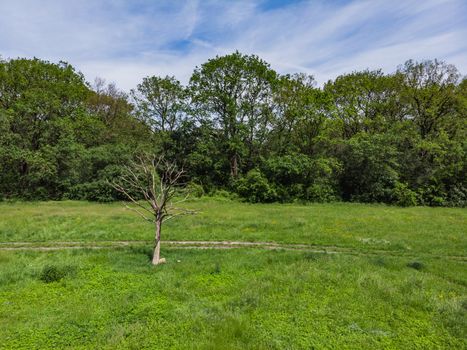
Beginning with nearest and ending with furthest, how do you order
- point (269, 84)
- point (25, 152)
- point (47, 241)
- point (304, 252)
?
point (304, 252), point (47, 241), point (25, 152), point (269, 84)

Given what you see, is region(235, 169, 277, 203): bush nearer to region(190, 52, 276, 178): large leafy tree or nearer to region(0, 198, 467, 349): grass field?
region(190, 52, 276, 178): large leafy tree

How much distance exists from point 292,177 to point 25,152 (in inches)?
1216

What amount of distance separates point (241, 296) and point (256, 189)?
79.3 ft

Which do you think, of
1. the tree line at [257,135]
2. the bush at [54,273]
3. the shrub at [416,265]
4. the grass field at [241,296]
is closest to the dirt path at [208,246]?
the grass field at [241,296]

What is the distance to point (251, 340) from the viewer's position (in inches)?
256

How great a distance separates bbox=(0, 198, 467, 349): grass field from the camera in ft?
21.7

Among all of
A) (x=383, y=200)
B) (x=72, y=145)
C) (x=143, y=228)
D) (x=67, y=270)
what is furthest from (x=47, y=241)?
(x=383, y=200)

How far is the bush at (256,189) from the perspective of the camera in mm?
32125

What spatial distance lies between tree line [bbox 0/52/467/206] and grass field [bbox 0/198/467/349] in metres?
17.8

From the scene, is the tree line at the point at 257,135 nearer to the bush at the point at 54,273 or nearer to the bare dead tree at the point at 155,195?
the bare dead tree at the point at 155,195

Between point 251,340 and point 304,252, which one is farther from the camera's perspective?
point 304,252

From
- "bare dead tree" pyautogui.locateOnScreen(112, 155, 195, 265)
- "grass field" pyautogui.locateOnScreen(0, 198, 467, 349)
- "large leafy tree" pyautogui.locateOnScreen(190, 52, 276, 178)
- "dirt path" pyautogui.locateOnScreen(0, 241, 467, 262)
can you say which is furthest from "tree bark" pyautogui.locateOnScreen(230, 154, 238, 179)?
A: "dirt path" pyautogui.locateOnScreen(0, 241, 467, 262)

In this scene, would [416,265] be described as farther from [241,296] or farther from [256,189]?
[256,189]

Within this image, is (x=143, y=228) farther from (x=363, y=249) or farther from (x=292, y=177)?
(x=292, y=177)
